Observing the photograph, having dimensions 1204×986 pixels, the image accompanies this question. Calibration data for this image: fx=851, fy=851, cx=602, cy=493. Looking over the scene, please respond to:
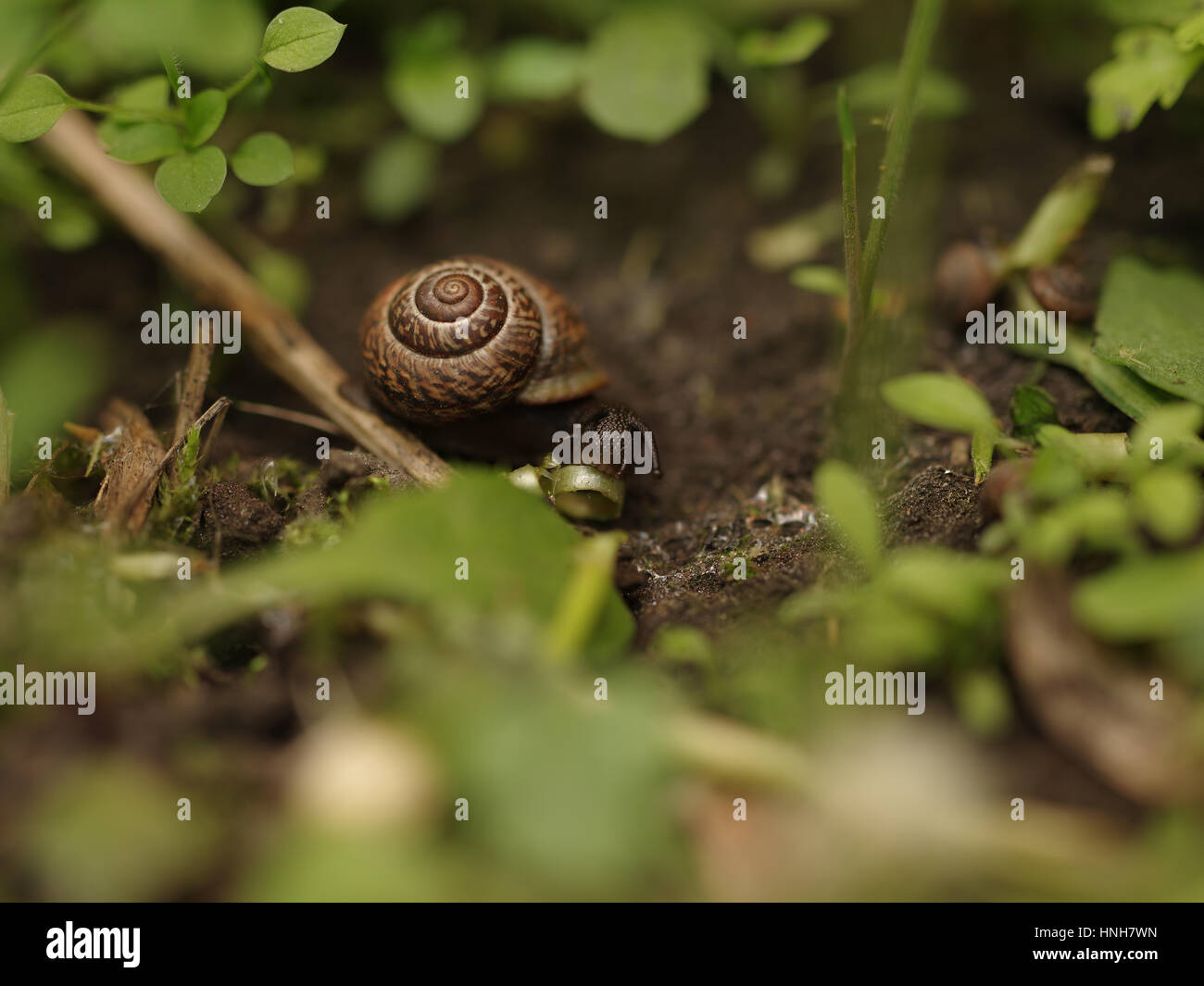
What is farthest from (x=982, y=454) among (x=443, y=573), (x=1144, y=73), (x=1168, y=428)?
(x=443, y=573)

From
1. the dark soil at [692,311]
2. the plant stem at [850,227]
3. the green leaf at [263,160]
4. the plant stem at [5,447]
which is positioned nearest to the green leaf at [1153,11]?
the dark soil at [692,311]

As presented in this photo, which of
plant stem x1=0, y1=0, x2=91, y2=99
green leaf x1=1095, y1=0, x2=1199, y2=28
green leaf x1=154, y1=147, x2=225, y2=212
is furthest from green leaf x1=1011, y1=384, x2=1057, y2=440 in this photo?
plant stem x1=0, y1=0, x2=91, y2=99

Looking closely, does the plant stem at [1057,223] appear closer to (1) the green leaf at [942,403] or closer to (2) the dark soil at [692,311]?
(2) the dark soil at [692,311]

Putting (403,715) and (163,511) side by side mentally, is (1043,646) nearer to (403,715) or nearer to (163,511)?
(403,715)

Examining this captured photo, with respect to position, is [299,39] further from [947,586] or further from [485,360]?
[947,586]

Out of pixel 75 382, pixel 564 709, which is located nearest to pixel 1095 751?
pixel 564 709

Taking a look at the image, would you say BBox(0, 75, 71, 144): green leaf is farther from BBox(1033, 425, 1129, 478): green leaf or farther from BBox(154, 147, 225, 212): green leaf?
BBox(1033, 425, 1129, 478): green leaf
